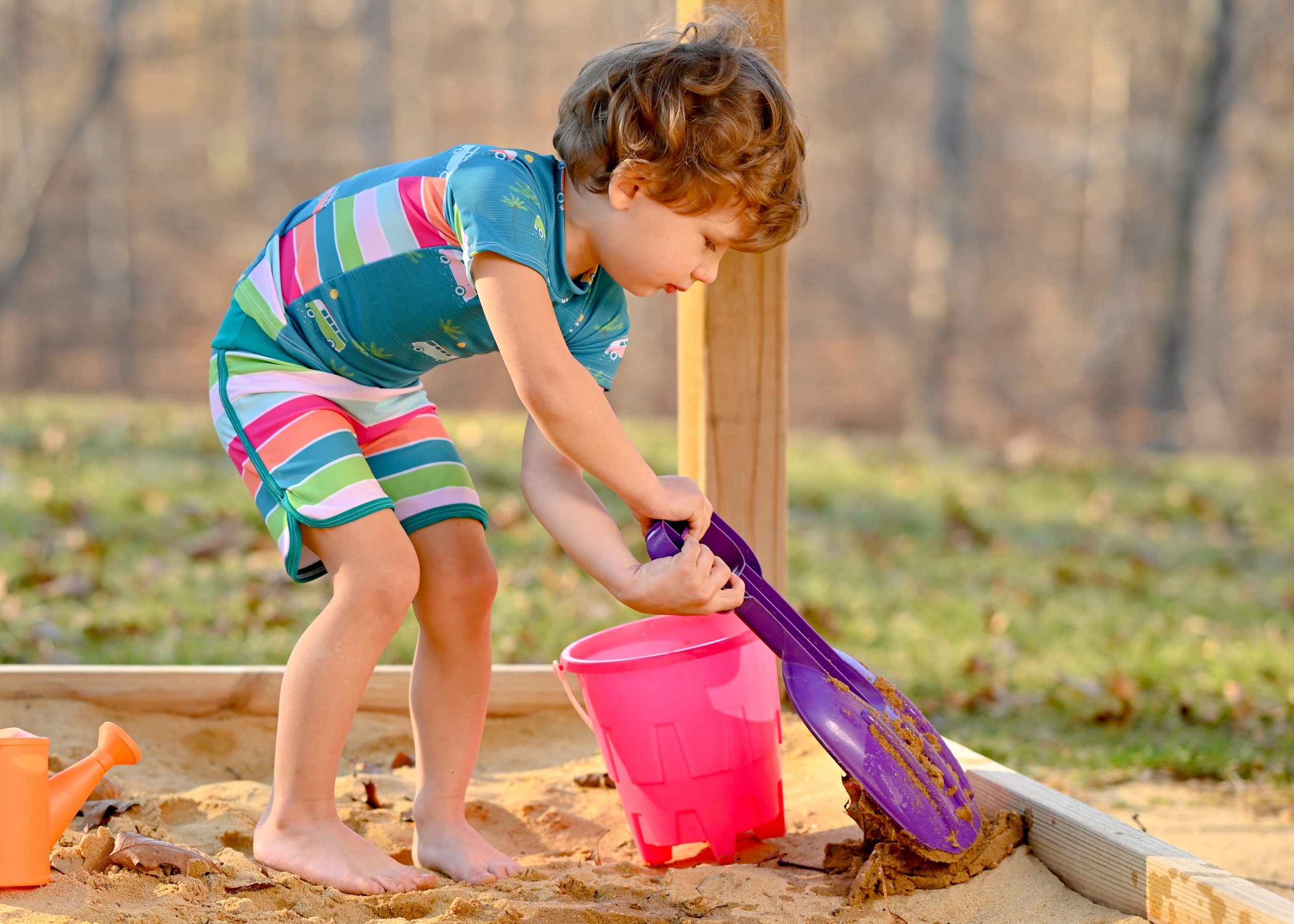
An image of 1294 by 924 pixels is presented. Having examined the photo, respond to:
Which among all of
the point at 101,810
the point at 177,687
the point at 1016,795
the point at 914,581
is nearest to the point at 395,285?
the point at 101,810

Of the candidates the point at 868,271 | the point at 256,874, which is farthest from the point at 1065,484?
the point at 868,271

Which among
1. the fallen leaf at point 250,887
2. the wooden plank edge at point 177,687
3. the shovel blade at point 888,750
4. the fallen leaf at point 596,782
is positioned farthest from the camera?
the wooden plank edge at point 177,687

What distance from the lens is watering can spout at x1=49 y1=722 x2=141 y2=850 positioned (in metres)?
1.61

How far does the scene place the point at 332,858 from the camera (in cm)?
176

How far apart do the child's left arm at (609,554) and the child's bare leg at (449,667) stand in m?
0.15

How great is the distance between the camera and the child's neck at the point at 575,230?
180 centimetres

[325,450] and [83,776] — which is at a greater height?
[325,450]

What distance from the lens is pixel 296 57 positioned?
19.2 metres

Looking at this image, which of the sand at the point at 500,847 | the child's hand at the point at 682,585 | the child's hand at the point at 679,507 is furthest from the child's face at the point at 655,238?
the sand at the point at 500,847

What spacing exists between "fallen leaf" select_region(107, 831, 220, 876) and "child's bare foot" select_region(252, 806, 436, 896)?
98 millimetres

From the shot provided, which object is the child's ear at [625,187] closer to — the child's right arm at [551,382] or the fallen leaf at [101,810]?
the child's right arm at [551,382]

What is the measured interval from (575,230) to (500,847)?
106 cm

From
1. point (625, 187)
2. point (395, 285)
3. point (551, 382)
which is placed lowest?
point (551, 382)

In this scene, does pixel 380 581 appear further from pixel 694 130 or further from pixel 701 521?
pixel 694 130
